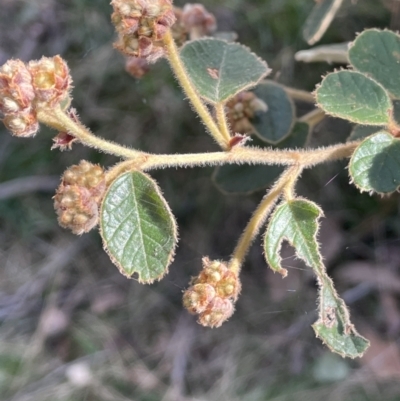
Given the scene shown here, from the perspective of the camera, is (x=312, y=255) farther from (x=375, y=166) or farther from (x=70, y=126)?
(x=70, y=126)

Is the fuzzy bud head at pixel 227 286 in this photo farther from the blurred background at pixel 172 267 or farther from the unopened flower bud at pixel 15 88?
the blurred background at pixel 172 267

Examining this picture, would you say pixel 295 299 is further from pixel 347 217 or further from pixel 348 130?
pixel 348 130

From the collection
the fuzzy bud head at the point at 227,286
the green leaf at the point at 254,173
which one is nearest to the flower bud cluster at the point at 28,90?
the fuzzy bud head at the point at 227,286

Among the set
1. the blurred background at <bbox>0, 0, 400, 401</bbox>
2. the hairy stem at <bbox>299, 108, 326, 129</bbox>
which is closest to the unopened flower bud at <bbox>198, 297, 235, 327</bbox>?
the hairy stem at <bbox>299, 108, 326, 129</bbox>

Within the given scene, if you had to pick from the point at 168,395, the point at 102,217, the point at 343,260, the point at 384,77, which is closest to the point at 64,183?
the point at 102,217

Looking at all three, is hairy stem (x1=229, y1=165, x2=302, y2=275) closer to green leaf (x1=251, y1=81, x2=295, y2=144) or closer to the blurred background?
green leaf (x1=251, y1=81, x2=295, y2=144)
